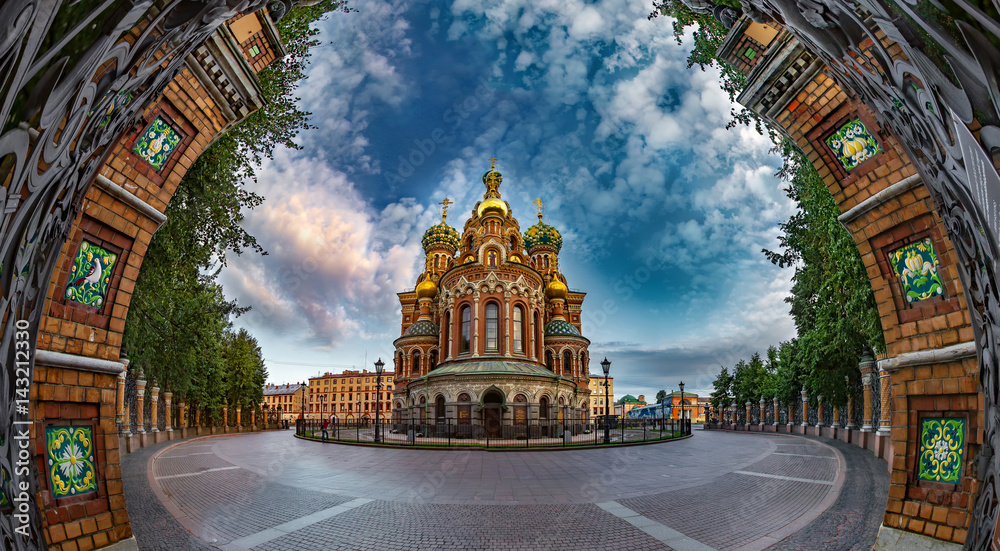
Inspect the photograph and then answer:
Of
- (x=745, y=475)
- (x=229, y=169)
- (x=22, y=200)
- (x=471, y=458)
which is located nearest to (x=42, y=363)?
(x=22, y=200)

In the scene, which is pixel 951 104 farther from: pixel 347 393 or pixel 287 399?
pixel 287 399

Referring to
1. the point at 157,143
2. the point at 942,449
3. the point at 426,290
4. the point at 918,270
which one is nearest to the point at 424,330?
the point at 426,290

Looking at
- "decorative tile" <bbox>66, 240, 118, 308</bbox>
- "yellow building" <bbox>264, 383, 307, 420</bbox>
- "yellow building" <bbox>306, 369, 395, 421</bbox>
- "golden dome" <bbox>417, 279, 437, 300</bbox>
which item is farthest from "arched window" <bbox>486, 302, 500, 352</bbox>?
"yellow building" <bbox>264, 383, 307, 420</bbox>

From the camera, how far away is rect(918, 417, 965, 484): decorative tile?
4262mm

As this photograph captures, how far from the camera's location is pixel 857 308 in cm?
1117

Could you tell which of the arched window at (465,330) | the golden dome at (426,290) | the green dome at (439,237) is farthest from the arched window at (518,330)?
the green dome at (439,237)

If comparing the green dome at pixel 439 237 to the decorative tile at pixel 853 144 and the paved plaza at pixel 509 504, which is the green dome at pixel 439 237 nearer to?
the paved plaza at pixel 509 504

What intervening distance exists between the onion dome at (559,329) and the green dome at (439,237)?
1404cm

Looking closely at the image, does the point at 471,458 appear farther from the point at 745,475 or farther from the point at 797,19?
the point at 797,19

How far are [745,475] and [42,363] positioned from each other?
42.8 feet

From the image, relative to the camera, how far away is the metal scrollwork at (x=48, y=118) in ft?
8.18

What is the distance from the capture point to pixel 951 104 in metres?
2.85

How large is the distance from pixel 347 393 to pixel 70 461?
93017 mm

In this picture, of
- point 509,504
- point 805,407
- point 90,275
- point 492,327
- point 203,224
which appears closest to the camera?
point 90,275
